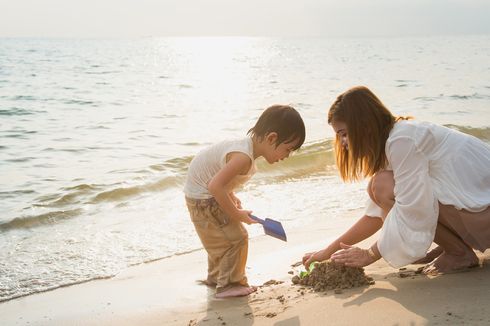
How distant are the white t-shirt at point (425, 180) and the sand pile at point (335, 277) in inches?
8.5

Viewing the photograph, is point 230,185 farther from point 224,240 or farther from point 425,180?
point 425,180

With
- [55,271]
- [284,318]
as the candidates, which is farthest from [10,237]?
[284,318]

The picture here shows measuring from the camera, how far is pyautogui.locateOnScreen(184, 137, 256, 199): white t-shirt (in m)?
3.22

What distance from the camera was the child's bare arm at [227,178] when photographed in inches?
123

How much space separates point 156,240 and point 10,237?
1285 mm

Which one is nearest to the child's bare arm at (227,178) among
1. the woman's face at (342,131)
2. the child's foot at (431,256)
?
the woman's face at (342,131)

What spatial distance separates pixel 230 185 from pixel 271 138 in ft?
1.14

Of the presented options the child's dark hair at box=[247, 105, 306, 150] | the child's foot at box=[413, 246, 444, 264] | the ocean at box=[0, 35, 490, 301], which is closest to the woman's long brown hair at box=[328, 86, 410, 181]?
the child's dark hair at box=[247, 105, 306, 150]

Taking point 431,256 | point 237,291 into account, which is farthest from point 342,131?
point 237,291

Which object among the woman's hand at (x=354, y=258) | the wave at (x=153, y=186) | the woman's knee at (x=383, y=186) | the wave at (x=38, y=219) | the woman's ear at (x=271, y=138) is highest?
the woman's ear at (x=271, y=138)

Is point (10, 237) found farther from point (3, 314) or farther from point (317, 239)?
point (317, 239)

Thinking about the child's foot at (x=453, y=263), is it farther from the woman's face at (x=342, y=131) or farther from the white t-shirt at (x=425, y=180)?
the woman's face at (x=342, y=131)

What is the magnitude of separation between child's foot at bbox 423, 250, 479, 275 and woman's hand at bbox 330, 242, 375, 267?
0.32m

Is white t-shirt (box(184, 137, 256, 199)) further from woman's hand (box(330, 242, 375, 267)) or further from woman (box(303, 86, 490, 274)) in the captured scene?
woman's hand (box(330, 242, 375, 267))
